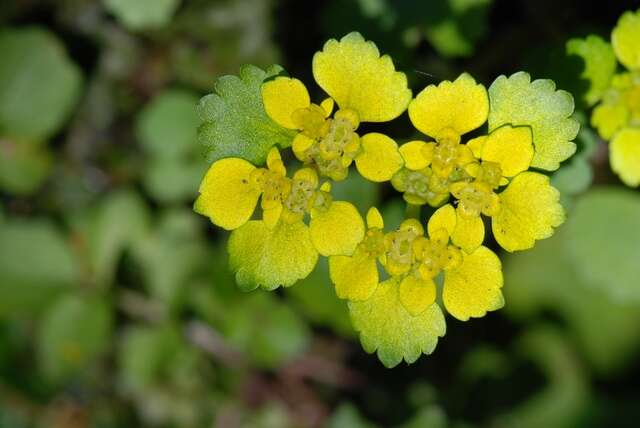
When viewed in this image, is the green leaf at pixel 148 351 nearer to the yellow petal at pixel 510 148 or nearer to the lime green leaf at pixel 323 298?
the lime green leaf at pixel 323 298

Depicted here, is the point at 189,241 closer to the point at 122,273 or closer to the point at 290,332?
the point at 122,273

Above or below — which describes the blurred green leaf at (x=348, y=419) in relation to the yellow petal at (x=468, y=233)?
below

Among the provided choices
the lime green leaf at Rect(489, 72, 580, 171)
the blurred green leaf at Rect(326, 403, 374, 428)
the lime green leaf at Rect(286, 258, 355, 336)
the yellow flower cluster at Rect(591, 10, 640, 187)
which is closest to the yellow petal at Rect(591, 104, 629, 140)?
the yellow flower cluster at Rect(591, 10, 640, 187)

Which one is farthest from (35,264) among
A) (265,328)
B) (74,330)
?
(265,328)

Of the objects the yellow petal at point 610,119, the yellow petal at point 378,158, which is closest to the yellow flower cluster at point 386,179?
the yellow petal at point 378,158

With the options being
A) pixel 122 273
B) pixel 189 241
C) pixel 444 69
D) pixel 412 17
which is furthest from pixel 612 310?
pixel 122 273

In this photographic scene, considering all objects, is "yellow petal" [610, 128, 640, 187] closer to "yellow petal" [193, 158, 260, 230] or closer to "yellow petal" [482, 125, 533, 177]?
"yellow petal" [482, 125, 533, 177]
